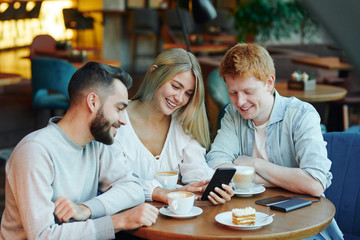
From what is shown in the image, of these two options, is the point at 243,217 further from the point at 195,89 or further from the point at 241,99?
the point at 195,89

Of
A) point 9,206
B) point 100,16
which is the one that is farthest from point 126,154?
point 100,16

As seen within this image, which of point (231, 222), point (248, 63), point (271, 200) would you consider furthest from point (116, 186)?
point (248, 63)

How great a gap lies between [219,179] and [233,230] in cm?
26

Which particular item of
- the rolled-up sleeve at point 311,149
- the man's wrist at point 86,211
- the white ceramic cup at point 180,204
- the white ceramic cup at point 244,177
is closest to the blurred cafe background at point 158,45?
the rolled-up sleeve at point 311,149

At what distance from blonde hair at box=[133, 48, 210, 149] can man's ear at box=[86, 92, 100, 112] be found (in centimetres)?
56

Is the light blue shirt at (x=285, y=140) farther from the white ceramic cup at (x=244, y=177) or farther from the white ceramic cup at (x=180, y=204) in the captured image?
the white ceramic cup at (x=180, y=204)

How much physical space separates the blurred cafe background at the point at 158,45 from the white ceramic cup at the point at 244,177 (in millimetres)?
479

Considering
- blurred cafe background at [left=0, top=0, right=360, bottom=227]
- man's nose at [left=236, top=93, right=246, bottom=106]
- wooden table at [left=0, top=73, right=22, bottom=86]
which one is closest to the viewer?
man's nose at [left=236, top=93, right=246, bottom=106]

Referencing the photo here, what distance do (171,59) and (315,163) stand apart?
29.1 inches

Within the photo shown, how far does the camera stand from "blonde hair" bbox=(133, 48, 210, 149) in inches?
80.9

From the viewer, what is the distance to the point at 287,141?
6.27 ft

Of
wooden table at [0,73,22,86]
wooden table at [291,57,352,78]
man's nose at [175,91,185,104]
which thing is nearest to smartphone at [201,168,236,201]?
man's nose at [175,91,185,104]

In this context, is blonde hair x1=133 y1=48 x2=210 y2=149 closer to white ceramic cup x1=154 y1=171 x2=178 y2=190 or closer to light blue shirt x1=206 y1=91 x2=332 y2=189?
light blue shirt x1=206 y1=91 x2=332 y2=189

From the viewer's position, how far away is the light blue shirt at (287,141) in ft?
5.85
